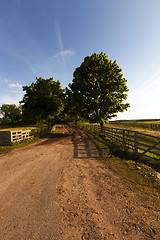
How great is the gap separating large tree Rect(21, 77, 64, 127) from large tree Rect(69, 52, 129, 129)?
7094mm

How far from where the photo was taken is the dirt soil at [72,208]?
250 cm

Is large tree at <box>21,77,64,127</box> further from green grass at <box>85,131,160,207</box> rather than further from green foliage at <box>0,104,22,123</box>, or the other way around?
green foliage at <box>0,104,22,123</box>

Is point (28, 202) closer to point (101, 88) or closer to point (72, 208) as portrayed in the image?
point (72, 208)

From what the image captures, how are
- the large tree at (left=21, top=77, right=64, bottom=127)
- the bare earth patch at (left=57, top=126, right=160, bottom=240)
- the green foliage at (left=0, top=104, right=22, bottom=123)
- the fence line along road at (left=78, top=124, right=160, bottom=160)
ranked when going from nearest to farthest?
the bare earth patch at (left=57, top=126, right=160, bottom=240)
the fence line along road at (left=78, top=124, right=160, bottom=160)
the large tree at (left=21, top=77, right=64, bottom=127)
the green foliage at (left=0, top=104, right=22, bottom=123)

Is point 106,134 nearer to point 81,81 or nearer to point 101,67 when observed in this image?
point 81,81

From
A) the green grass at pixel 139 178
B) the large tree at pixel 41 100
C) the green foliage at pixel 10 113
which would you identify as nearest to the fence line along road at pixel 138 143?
the green grass at pixel 139 178

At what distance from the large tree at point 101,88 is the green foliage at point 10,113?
61806 millimetres

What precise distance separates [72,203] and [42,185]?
1.74 metres

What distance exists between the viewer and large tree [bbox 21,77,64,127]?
2002 centimetres

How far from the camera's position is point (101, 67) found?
601 inches

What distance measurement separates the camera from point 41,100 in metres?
19.9

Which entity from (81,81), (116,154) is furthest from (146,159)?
(81,81)

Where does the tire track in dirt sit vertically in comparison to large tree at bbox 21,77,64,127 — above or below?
below

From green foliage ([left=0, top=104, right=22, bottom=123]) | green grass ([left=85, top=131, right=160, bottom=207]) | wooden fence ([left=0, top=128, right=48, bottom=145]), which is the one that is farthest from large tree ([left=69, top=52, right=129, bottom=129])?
green foliage ([left=0, top=104, right=22, bottom=123])
